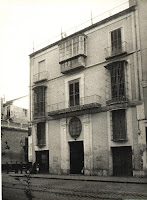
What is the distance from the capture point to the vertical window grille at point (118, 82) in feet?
26.9

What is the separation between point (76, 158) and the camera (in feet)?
31.8

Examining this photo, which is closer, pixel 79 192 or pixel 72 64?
pixel 79 192

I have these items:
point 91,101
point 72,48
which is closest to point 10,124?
point 91,101

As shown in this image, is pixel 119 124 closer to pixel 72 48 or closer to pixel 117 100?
pixel 117 100

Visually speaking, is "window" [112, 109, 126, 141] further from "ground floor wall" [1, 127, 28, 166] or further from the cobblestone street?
"ground floor wall" [1, 127, 28, 166]

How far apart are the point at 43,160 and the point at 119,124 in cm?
325

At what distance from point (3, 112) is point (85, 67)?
11.6ft

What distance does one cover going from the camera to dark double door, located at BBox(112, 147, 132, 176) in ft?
26.7

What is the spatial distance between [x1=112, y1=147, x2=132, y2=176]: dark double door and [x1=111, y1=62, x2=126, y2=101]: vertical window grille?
5.88ft

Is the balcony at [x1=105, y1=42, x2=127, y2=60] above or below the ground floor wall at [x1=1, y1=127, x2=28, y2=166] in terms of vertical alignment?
above

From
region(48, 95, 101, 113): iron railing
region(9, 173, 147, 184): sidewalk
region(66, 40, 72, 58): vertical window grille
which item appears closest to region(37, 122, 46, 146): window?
region(48, 95, 101, 113): iron railing

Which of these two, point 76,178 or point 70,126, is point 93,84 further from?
point 76,178

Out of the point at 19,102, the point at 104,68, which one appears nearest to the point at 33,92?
the point at 19,102

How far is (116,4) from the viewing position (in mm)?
5648
